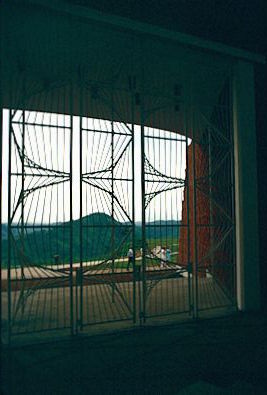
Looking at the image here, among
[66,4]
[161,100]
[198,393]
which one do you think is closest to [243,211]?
[161,100]

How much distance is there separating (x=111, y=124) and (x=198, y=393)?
5997mm

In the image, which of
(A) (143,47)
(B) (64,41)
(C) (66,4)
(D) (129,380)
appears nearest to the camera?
(D) (129,380)

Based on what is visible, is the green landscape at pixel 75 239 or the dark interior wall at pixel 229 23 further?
the dark interior wall at pixel 229 23

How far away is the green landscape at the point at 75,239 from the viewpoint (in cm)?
774

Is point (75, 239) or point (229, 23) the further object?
point (229, 23)

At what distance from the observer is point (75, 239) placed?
28.2 feet

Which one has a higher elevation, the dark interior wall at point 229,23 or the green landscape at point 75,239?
the dark interior wall at point 229,23

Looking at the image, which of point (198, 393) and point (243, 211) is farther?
point (243, 211)

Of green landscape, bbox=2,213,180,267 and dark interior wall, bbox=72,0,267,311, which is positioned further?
dark interior wall, bbox=72,0,267,311

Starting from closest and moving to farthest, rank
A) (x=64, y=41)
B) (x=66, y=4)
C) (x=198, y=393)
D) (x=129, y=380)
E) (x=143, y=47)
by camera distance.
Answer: (x=198, y=393) < (x=129, y=380) < (x=66, y=4) < (x=64, y=41) < (x=143, y=47)

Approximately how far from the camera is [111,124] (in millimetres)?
8984

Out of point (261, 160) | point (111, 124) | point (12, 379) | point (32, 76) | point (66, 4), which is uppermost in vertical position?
point (66, 4)

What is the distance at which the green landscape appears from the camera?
7742 mm

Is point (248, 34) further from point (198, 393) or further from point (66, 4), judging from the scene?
point (198, 393)
